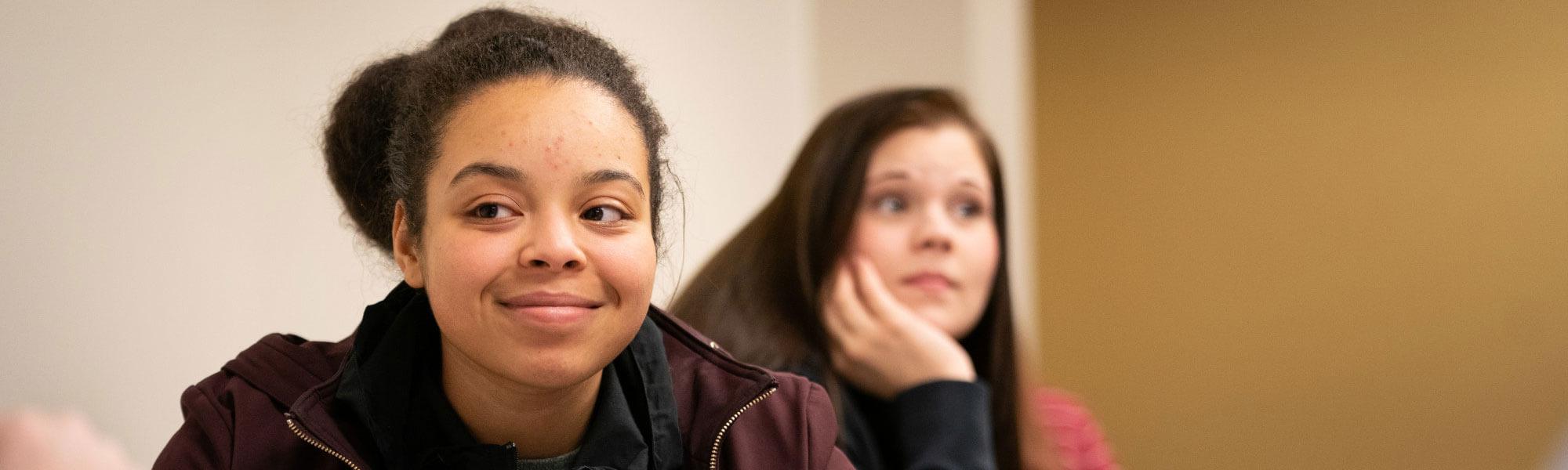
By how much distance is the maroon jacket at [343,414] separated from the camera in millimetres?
770

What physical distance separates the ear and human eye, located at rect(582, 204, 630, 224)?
10 cm

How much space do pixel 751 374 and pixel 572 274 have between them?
0.20m

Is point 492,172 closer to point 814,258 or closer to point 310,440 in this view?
point 310,440

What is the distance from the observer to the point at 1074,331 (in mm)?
3072

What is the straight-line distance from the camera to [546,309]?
0.72 meters

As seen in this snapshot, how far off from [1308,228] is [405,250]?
2.43 metres

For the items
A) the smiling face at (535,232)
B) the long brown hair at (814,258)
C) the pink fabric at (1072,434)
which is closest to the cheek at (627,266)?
the smiling face at (535,232)

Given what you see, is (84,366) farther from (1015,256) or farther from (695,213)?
(1015,256)

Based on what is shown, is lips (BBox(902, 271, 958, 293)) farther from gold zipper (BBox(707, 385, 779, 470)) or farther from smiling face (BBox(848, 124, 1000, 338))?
gold zipper (BBox(707, 385, 779, 470))

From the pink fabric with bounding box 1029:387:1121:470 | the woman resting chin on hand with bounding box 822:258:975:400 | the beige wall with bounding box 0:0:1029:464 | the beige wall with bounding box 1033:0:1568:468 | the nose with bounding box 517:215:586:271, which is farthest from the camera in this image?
the beige wall with bounding box 1033:0:1568:468

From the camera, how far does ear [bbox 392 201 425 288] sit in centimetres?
76

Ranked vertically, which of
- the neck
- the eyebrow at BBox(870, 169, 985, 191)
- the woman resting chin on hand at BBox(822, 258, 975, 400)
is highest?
the eyebrow at BBox(870, 169, 985, 191)

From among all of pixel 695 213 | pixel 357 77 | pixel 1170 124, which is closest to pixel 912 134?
pixel 695 213

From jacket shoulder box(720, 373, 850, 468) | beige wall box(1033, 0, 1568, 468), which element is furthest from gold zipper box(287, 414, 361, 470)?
beige wall box(1033, 0, 1568, 468)
